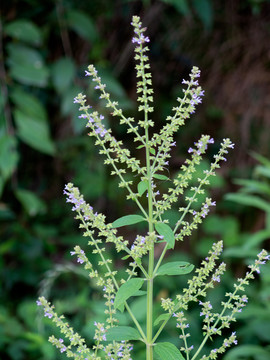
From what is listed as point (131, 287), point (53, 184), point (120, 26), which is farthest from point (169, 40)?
point (131, 287)

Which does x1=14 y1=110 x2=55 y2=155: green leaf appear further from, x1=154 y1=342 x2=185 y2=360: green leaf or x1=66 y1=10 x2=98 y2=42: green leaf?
x1=154 y1=342 x2=185 y2=360: green leaf

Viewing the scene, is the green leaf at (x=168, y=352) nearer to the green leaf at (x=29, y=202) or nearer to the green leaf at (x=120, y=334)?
the green leaf at (x=120, y=334)

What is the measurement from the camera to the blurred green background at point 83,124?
2.83 meters

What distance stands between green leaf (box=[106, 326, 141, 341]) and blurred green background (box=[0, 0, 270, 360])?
1650 mm

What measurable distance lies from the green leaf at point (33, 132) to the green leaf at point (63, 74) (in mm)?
272

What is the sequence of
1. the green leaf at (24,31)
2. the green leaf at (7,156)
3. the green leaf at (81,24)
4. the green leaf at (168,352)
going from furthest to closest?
1. the green leaf at (81,24)
2. the green leaf at (24,31)
3. the green leaf at (7,156)
4. the green leaf at (168,352)

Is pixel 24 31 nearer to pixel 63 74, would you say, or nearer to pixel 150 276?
pixel 63 74

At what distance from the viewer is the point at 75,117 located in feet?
9.76

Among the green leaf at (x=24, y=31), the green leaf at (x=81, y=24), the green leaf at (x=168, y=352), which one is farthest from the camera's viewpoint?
the green leaf at (x=81, y=24)

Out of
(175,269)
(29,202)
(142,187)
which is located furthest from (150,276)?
(29,202)

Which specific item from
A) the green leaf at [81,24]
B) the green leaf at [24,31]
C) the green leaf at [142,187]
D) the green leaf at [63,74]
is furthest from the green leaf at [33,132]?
the green leaf at [142,187]

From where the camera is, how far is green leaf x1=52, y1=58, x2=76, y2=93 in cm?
295

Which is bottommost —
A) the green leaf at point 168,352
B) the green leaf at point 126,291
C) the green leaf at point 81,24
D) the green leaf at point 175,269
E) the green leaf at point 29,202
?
the green leaf at point 168,352

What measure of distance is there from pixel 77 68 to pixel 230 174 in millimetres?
1322
